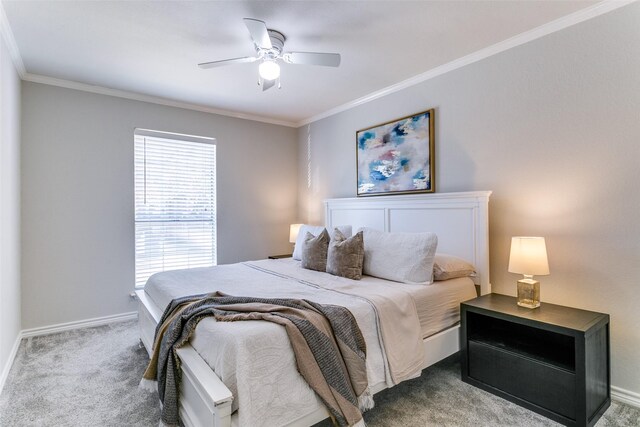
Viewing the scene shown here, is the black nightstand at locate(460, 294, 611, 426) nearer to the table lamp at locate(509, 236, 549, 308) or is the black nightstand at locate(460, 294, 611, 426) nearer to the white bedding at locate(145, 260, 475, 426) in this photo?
Result: the table lamp at locate(509, 236, 549, 308)

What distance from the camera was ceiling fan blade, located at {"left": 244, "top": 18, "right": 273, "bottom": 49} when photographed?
1951 millimetres

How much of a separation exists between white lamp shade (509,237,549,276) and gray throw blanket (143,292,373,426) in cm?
124

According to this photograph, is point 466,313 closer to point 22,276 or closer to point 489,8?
point 489,8

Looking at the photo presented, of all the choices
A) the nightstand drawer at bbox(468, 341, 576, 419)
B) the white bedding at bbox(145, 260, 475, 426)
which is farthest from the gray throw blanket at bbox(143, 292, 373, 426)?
the nightstand drawer at bbox(468, 341, 576, 419)

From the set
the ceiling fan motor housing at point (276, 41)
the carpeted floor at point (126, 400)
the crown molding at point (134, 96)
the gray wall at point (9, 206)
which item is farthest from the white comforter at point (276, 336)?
the crown molding at point (134, 96)

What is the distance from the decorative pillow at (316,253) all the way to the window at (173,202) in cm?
177

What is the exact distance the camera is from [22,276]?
3223mm

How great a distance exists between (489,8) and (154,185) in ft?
12.3

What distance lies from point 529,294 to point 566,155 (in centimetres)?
105

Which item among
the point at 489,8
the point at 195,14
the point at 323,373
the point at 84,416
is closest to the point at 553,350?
the point at 323,373

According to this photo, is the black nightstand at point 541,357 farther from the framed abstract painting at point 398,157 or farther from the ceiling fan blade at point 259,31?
the ceiling fan blade at point 259,31

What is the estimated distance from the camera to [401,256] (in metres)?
2.64

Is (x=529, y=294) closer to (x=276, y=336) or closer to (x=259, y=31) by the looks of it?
(x=276, y=336)

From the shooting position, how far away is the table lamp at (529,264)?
2174mm
